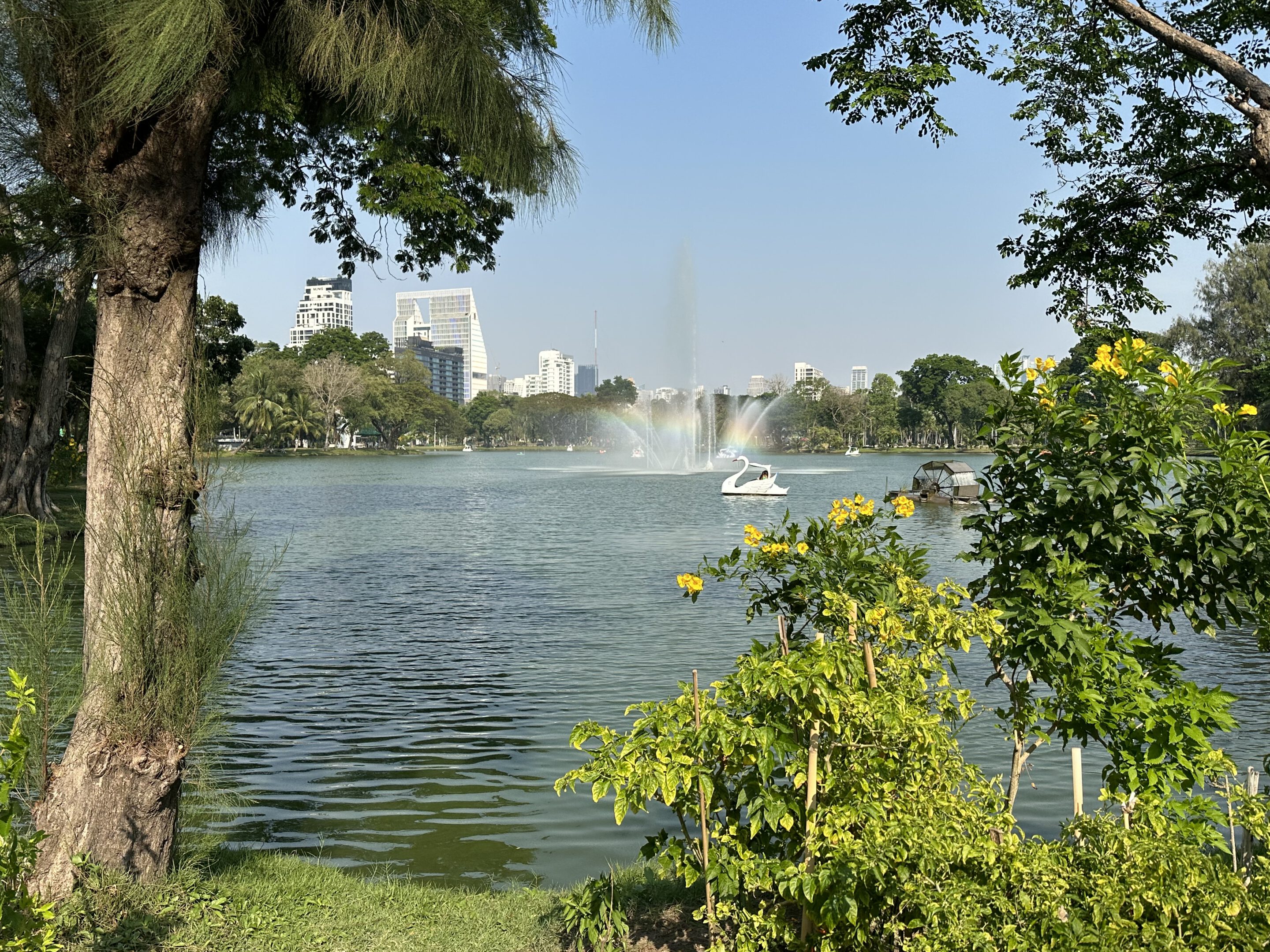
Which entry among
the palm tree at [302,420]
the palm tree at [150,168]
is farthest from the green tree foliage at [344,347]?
the palm tree at [150,168]

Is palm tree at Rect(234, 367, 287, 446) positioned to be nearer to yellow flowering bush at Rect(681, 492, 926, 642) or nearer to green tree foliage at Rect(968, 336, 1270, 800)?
yellow flowering bush at Rect(681, 492, 926, 642)

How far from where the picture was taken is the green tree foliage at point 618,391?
15100 centimetres

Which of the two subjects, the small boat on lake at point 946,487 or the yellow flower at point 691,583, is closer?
the yellow flower at point 691,583

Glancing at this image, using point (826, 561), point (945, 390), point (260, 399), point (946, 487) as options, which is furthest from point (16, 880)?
point (945, 390)

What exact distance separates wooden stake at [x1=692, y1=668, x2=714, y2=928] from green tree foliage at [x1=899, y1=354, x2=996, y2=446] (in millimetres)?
101071

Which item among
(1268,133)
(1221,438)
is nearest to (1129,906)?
(1221,438)

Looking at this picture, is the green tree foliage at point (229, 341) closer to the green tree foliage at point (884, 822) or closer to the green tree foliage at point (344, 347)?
the green tree foliage at point (884, 822)

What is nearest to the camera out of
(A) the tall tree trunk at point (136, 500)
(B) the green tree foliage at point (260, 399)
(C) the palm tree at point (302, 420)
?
(A) the tall tree trunk at point (136, 500)

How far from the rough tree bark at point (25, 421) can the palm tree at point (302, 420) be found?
6671 centimetres

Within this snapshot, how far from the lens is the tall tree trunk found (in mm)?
4004

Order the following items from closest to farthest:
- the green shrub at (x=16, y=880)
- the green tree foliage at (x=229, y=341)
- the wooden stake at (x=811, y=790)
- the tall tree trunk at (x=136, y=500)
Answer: the green shrub at (x=16, y=880) < the wooden stake at (x=811, y=790) < the tall tree trunk at (x=136, y=500) < the green tree foliage at (x=229, y=341)

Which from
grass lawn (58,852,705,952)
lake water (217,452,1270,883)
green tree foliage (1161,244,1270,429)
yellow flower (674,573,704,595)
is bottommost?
lake water (217,452,1270,883)

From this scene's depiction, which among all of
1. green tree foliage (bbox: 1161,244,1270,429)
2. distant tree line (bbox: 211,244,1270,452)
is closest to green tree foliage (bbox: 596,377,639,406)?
distant tree line (bbox: 211,244,1270,452)

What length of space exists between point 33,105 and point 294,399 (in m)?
91.1
